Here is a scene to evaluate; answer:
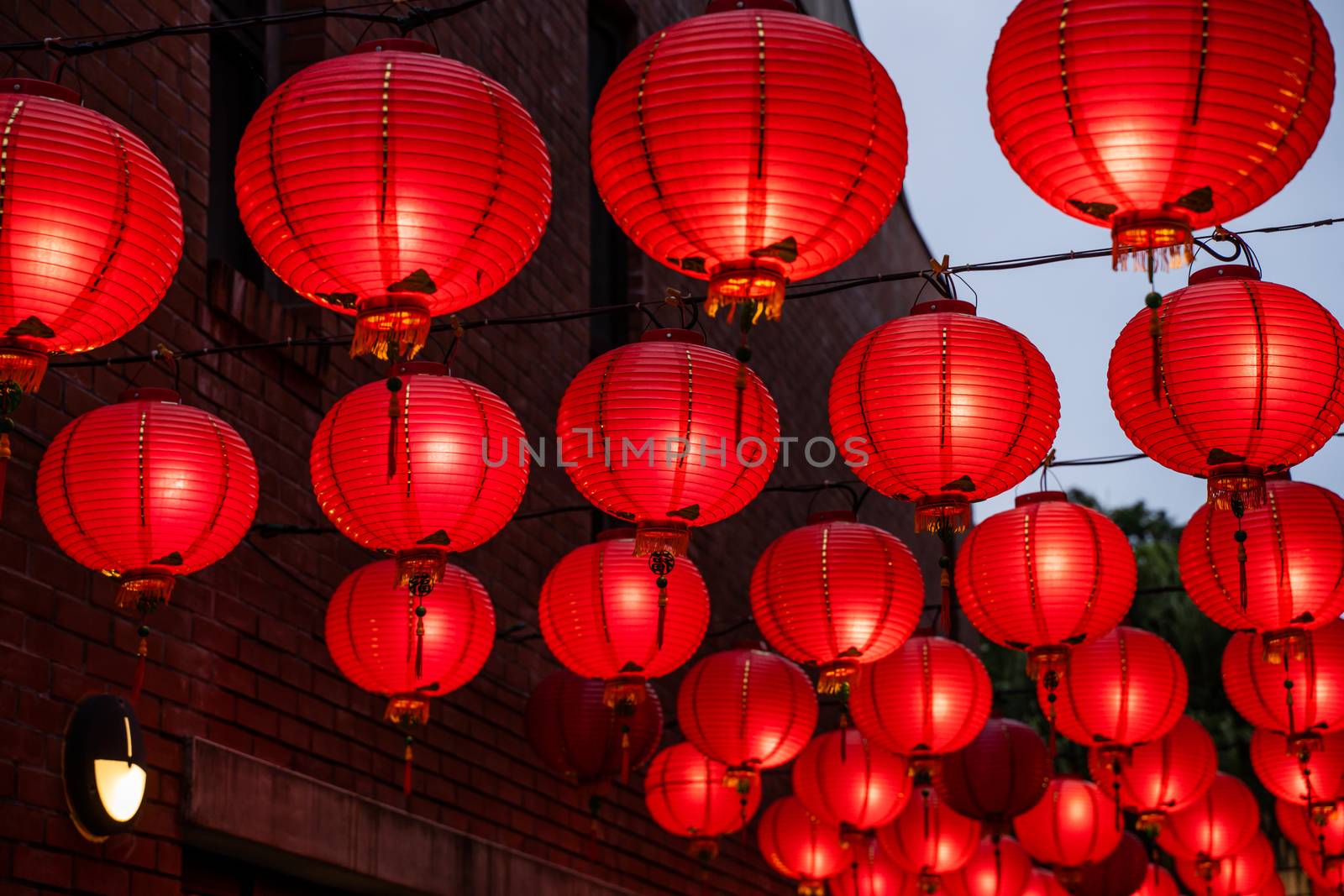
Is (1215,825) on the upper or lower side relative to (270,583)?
lower

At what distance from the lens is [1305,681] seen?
29.3 feet

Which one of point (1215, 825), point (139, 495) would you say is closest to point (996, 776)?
point (1215, 825)

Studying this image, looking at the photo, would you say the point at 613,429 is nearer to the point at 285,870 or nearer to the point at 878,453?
the point at 878,453

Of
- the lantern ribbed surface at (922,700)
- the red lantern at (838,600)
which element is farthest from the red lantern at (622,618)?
the lantern ribbed surface at (922,700)

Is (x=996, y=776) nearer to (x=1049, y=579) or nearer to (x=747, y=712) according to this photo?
(x=747, y=712)

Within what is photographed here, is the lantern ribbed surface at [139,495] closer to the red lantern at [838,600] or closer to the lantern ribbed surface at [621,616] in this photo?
the lantern ribbed surface at [621,616]

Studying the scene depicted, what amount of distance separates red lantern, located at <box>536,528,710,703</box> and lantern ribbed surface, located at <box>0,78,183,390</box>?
3.02m

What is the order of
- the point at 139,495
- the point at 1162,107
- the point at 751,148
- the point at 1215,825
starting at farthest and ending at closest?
the point at 1215,825, the point at 139,495, the point at 751,148, the point at 1162,107

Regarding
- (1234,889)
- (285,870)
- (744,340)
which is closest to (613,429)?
(744,340)

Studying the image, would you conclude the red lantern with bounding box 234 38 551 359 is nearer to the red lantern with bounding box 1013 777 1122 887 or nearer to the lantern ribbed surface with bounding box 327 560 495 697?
the lantern ribbed surface with bounding box 327 560 495 697

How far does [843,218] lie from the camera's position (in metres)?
Answer: 4.80

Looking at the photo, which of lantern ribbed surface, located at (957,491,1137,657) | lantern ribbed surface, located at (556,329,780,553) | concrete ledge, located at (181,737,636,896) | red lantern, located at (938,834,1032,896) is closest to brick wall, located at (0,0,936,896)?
concrete ledge, located at (181,737,636,896)

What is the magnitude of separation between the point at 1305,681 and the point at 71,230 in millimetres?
6513

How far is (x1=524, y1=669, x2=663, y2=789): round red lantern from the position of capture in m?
9.05
